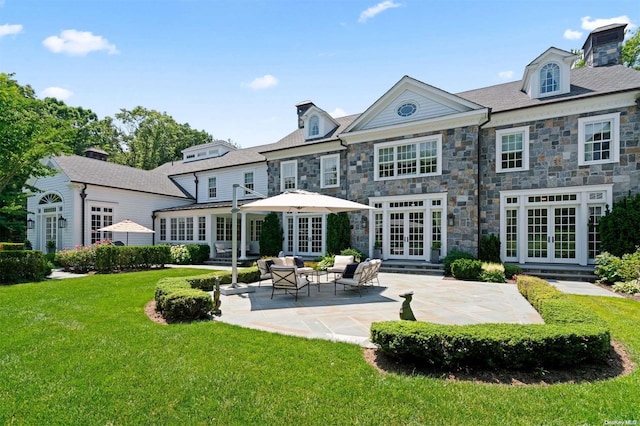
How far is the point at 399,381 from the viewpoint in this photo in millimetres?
3738

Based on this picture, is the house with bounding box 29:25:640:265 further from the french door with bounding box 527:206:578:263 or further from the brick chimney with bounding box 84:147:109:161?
the brick chimney with bounding box 84:147:109:161

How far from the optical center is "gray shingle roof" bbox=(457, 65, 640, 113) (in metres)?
11.7

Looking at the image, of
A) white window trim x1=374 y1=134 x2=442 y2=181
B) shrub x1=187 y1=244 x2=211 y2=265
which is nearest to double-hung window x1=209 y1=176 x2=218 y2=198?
shrub x1=187 y1=244 x2=211 y2=265

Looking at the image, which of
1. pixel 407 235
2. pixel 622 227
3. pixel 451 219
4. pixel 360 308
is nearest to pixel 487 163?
pixel 451 219

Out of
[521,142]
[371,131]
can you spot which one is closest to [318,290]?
[371,131]

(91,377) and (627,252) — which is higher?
(627,252)

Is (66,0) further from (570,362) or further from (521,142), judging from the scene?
(521,142)

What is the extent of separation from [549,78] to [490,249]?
7.09 m

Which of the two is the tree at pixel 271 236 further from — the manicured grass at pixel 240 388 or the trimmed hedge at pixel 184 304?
the manicured grass at pixel 240 388

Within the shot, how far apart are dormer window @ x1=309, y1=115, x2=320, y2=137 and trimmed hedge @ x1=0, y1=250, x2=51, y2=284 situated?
42.2ft

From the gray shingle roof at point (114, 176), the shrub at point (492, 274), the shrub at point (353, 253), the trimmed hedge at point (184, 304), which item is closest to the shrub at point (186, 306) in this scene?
the trimmed hedge at point (184, 304)

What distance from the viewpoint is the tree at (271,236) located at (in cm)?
1764

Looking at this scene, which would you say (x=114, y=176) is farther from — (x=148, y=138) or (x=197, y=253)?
(x=148, y=138)

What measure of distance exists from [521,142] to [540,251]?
14.0 feet
